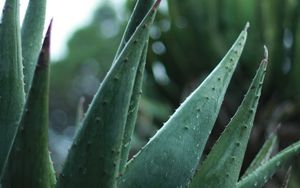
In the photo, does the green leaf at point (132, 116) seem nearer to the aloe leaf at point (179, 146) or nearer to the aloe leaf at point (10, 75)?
the aloe leaf at point (179, 146)

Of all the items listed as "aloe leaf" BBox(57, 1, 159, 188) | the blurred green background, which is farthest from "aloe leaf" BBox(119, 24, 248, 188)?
the blurred green background

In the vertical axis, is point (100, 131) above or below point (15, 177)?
above

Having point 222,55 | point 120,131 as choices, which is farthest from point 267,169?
point 222,55

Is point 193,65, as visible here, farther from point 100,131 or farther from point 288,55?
point 100,131

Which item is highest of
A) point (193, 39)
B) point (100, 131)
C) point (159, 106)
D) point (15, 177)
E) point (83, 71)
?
point (100, 131)

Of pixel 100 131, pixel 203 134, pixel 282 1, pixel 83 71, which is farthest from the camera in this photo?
pixel 83 71

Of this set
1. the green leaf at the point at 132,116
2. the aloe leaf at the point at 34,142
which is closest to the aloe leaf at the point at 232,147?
the green leaf at the point at 132,116

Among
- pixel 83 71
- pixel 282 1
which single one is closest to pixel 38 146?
pixel 282 1
